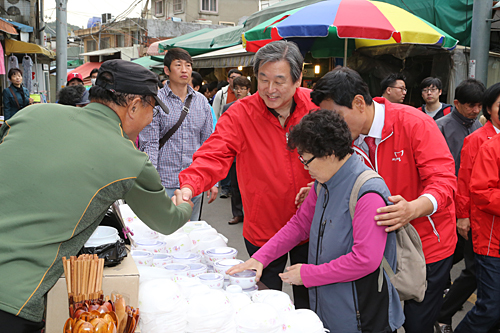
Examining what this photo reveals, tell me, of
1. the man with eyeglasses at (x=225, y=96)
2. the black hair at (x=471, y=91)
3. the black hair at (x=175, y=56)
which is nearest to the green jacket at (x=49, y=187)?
the black hair at (x=175, y=56)

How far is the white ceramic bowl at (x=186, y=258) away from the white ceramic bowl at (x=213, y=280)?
313mm

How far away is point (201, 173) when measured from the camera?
255cm

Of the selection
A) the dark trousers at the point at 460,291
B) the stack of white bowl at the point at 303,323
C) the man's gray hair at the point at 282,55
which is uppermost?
the man's gray hair at the point at 282,55

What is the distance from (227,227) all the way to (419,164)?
15.4 ft

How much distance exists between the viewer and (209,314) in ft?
5.52

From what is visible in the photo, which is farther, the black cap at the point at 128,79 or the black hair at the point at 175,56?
the black hair at the point at 175,56

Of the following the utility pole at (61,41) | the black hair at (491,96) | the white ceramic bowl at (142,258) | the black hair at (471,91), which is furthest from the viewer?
the utility pole at (61,41)

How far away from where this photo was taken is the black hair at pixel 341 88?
7.28 feet

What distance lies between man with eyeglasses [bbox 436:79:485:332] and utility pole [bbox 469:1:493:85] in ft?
5.90

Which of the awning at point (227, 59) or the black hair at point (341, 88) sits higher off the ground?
the awning at point (227, 59)

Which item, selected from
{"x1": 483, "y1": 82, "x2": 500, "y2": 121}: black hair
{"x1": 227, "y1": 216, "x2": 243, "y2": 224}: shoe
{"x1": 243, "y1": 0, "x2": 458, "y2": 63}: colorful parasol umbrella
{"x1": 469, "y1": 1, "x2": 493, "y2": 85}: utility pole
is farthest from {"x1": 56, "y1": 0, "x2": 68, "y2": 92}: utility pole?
{"x1": 483, "y1": 82, "x2": 500, "y2": 121}: black hair

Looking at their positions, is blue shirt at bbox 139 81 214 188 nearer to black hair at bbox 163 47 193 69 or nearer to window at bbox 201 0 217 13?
black hair at bbox 163 47 193 69

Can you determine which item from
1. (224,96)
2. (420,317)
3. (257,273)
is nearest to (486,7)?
(224,96)

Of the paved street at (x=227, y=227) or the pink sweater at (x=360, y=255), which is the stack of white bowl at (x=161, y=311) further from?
the paved street at (x=227, y=227)
